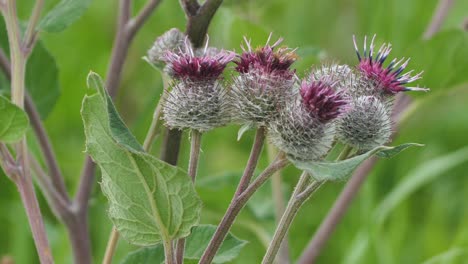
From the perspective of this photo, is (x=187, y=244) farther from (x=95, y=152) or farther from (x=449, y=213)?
(x=449, y=213)

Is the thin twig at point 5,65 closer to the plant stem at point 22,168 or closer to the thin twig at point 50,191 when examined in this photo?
Answer: the thin twig at point 50,191

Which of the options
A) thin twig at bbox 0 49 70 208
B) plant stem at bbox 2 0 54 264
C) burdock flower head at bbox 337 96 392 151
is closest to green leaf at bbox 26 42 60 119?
thin twig at bbox 0 49 70 208

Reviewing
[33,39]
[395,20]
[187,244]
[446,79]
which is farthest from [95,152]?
[395,20]

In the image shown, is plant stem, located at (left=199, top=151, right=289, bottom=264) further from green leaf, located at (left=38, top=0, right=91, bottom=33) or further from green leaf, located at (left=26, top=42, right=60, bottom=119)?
green leaf, located at (left=26, top=42, right=60, bottom=119)

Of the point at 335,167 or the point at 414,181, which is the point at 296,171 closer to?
the point at 414,181

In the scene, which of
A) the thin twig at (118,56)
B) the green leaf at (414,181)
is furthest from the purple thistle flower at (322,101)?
the green leaf at (414,181)

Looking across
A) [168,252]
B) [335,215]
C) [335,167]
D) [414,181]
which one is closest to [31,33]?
[168,252]
